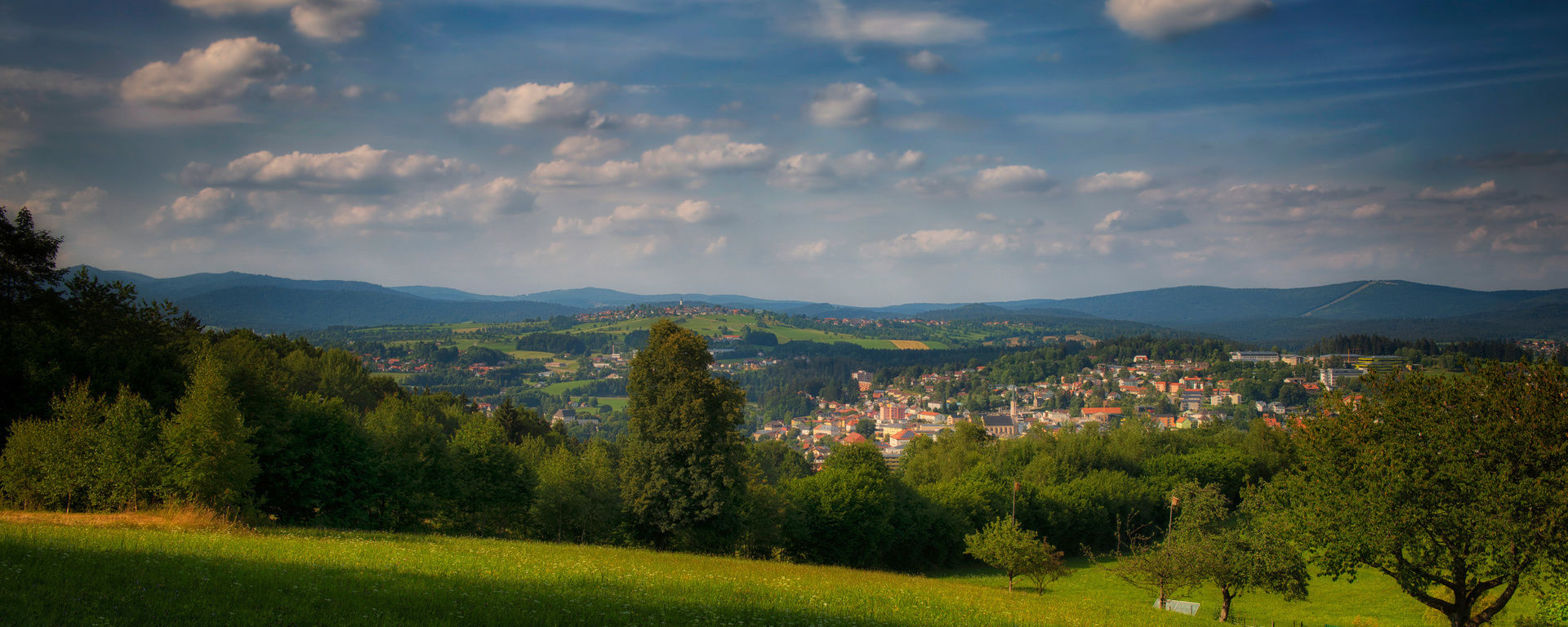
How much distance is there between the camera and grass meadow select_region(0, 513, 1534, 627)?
873 centimetres

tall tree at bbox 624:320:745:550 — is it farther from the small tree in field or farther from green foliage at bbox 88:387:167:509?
green foliage at bbox 88:387:167:509

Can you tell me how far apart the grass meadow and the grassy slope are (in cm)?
4

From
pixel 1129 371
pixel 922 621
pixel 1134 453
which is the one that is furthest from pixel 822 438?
pixel 922 621

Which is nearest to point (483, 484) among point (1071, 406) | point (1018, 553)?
point (1018, 553)

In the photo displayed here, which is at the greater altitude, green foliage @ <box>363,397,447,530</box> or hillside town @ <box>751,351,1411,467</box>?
green foliage @ <box>363,397,447,530</box>

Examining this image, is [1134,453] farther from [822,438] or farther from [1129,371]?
[1129,371]

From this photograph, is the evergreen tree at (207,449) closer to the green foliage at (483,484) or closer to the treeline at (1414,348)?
the green foliage at (483,484)

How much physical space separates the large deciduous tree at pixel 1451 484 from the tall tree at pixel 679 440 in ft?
61.2

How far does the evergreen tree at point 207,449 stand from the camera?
19.4m

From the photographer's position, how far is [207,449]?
19453 millimetres

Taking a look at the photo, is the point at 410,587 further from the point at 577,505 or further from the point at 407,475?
the point at 407,475

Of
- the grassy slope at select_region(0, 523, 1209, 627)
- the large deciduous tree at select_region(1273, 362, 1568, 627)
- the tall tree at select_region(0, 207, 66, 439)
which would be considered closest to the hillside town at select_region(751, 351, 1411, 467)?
the large deciduous tree at select_region(1273, 362, 1568, 627)

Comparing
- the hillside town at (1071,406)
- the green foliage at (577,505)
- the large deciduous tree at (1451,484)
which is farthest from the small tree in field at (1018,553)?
the hillside town at (1071,406)

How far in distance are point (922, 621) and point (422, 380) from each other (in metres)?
169
